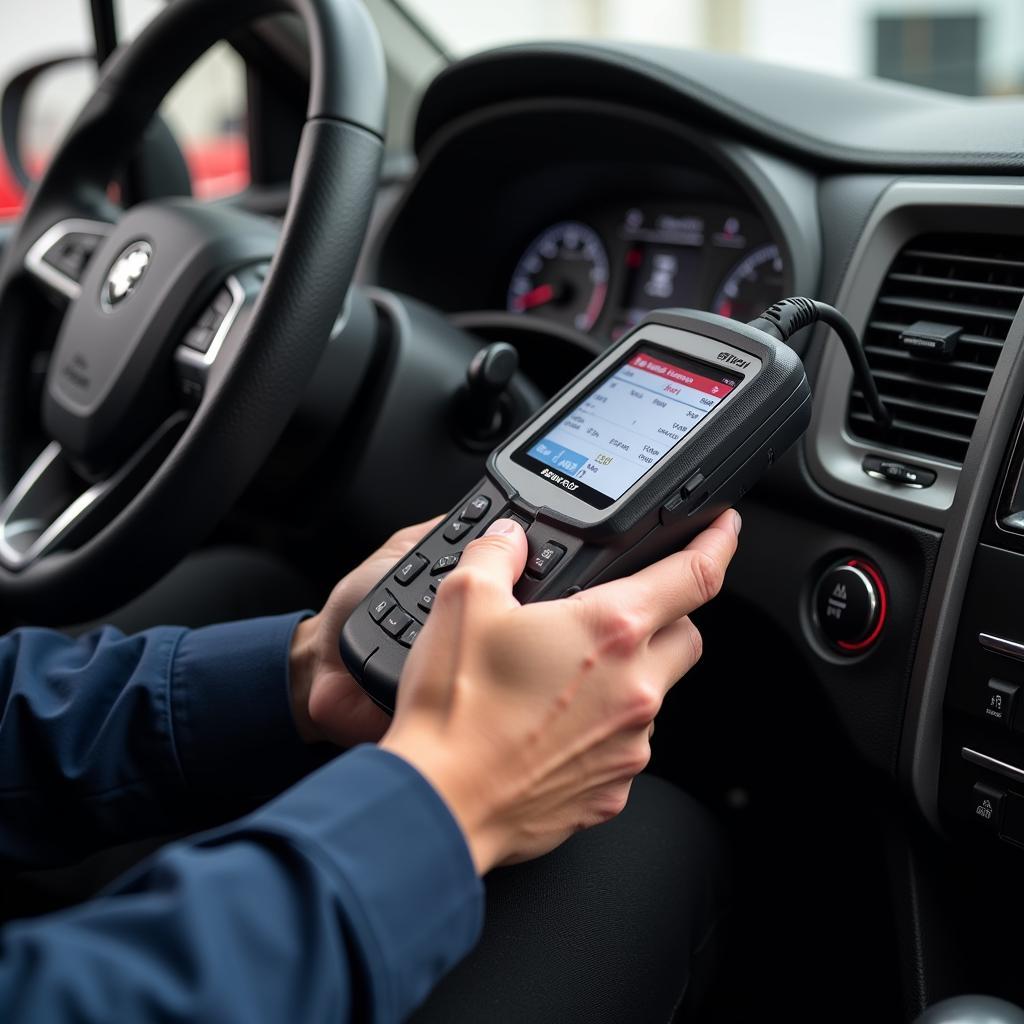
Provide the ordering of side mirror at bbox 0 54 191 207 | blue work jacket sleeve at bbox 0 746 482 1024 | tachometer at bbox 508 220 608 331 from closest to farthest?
blue work jacket sleeve at bbox 0 746 482 1024
tachometer at bbox 508 220 608 331
side mirror at bbox 0 54 191 207

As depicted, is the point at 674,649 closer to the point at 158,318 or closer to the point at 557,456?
the point at 557,456

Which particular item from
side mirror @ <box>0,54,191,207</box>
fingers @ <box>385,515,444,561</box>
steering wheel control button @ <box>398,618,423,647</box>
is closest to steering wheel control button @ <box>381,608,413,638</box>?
steering wheel control button @ <box>398,618,423,647</box>

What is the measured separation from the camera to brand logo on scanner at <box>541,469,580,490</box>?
26.9 inches

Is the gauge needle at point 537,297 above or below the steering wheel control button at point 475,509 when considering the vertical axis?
below

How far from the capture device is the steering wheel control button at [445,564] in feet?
2.21

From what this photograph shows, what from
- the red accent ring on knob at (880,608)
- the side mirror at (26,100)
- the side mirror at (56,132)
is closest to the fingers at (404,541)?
the red accent ring on knob at (880,608)

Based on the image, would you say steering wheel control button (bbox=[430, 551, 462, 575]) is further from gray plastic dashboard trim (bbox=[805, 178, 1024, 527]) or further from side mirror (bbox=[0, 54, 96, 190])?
side mirror (bbox=[0, 54, 96, 190])

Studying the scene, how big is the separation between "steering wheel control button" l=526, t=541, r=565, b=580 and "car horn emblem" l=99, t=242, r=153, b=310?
49 cm

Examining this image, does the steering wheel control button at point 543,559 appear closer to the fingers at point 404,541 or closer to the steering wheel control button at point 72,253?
the fingers at point 404,541

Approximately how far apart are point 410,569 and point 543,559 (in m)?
0.11

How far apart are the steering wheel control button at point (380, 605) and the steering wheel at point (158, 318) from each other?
16 centimetres

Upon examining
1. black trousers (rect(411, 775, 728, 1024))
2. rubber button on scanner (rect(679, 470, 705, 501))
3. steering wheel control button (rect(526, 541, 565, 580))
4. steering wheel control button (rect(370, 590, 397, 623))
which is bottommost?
black trousers (rect(411, 775, 728, 1024))

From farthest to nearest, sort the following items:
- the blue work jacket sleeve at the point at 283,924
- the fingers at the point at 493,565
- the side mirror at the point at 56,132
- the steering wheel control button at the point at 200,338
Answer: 1. the side mirror at the point at 56,132
2. the steering wheel control button at the point at 200,338
3. the fingers at the point at 493,565
4. the blue work jacket sleeve at the point at 283,924

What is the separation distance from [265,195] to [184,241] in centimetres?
84
